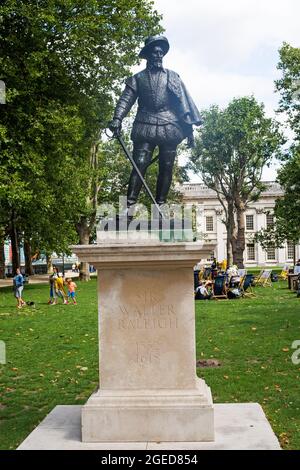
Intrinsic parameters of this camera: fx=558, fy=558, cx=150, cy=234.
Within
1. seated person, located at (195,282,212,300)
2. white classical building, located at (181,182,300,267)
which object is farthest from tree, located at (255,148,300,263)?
white classical building, located at (181,182,300,267)

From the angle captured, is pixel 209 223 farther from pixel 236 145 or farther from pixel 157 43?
pixel 157 43

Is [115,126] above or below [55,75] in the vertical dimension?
below

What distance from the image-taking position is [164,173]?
7141mm

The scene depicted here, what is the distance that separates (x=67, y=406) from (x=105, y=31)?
19009 millimetres

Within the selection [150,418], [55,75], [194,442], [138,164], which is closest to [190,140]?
[138,164]

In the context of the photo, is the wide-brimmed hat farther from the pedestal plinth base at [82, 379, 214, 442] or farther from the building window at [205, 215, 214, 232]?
the building window at [205, 215, 214, 232]

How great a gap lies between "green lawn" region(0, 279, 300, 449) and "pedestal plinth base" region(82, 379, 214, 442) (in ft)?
3.57

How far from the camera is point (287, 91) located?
3519cm

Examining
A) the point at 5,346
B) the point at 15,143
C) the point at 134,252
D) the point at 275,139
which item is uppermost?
the point at 275,139

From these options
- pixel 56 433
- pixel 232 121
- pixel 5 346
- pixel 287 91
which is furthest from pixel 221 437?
pixel 232 121

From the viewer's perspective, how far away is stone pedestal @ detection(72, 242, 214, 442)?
6.09 m

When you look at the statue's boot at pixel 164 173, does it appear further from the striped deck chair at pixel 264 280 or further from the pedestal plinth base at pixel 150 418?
the striped deck chair at pixel 264 280

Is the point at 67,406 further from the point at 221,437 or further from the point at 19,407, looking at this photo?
the point at 221,437

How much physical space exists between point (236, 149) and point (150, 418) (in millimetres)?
40902
